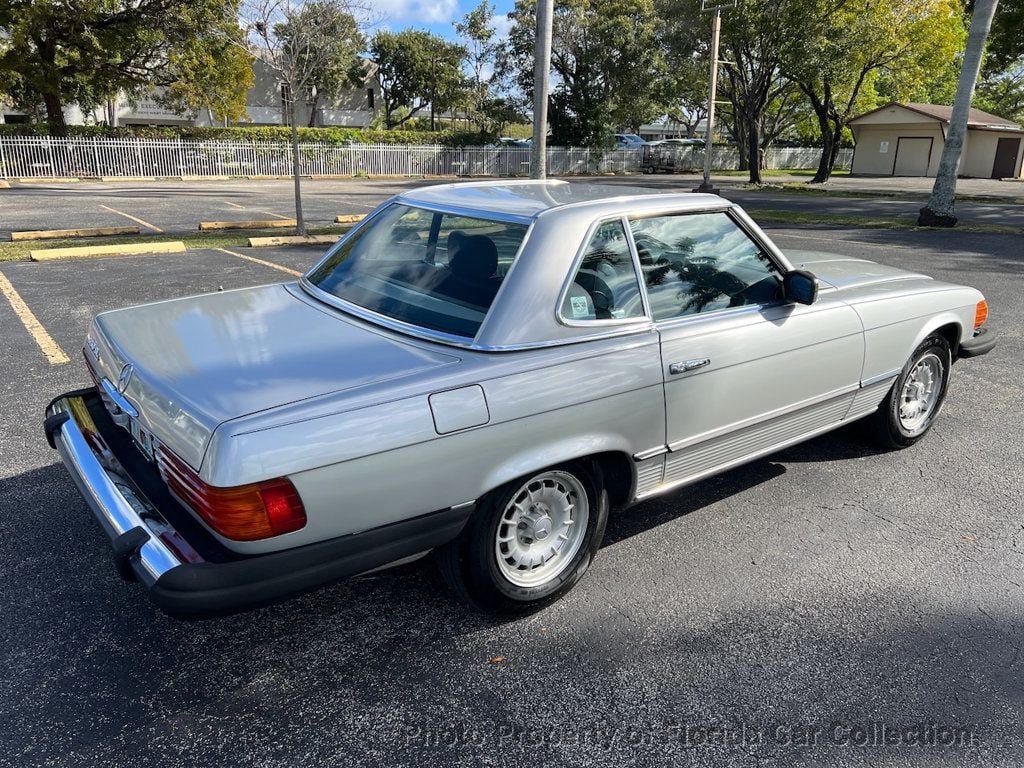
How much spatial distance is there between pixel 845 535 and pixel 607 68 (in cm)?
3664

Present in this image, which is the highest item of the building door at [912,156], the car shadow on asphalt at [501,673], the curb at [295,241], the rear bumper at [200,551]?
the building door at [912,156]

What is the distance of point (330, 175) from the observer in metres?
29.9

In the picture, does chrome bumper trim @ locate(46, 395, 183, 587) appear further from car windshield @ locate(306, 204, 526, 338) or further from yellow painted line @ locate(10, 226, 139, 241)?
yellow painted line @ locate(10, 226, 139, 241)

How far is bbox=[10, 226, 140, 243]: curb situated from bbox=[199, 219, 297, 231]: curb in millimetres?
1262

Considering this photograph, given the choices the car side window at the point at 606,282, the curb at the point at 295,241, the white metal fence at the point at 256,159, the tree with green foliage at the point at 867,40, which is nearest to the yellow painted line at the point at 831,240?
the curb at the point at 295,241

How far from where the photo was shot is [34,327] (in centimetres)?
663

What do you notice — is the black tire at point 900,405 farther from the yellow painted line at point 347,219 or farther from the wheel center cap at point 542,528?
the yellow painted line at point 347,219

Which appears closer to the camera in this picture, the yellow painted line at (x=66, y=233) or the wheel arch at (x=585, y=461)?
the wheel arch at (x=585, y=461)

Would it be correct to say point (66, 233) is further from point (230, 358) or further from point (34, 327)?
point (230, 358)

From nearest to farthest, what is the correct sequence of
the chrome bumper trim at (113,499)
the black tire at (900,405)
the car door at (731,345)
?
the chrome bumper trim at (113,499)
the car door at (731,345)
the black tire at (900,405)

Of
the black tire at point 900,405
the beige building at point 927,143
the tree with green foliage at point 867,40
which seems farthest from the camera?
the beige building at point 927,143

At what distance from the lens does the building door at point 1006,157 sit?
42281mm

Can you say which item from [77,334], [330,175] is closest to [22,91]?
[330,175]

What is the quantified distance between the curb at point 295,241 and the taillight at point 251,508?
983cm
